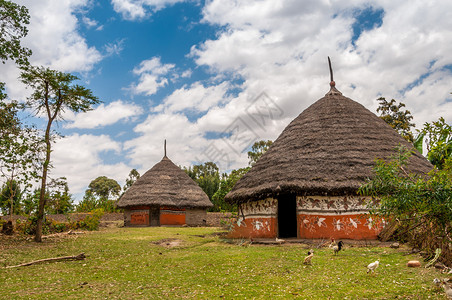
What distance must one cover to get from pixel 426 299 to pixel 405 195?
1504 mm

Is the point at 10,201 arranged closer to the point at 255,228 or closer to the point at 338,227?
the point at 255,228

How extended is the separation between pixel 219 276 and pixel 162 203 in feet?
57.7

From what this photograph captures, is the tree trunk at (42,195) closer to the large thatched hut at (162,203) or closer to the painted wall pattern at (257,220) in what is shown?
the painted wall pattern at (257,220)

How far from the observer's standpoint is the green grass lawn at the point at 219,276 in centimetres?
580

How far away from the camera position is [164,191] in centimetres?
2538

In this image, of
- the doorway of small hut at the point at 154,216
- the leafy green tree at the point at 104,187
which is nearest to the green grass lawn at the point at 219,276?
the doorway of small hut at the point at 154,216

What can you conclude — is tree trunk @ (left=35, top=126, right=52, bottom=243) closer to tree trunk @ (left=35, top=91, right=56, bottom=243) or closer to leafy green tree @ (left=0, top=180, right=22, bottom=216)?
tree trunk @ (left=35, top=91, right=56, bottom=243)

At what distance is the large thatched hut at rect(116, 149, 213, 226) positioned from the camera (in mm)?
24594

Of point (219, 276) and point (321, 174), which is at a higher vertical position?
point (321, 174)

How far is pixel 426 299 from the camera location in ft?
16.3

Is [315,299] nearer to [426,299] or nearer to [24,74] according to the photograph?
[426,299]

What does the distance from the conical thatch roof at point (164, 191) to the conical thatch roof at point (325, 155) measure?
10.8m

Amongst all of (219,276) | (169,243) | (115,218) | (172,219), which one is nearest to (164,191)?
(172,219)

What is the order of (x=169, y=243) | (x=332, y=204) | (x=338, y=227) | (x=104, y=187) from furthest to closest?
(x=104, y=187) < (x=169, y=243) < (x=332, y=204) < (x=338, y=227)
